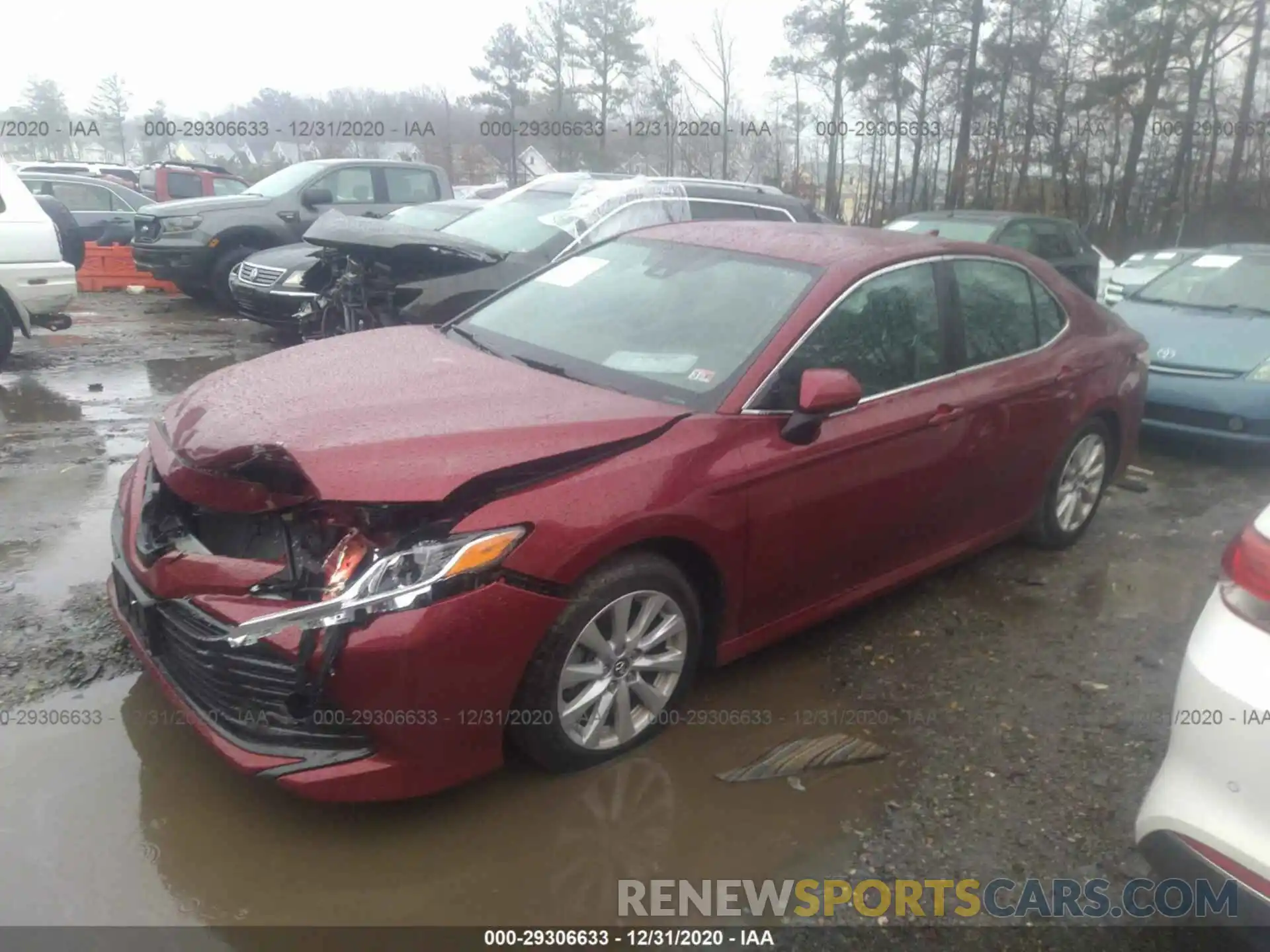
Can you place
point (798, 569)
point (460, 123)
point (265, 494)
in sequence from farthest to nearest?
point (460, 123)
point (798, 569)
point (265, 494)

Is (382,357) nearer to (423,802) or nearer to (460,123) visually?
(423,802)

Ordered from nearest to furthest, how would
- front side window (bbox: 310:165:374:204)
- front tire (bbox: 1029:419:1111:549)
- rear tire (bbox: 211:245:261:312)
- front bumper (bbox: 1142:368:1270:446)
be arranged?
front tire (bbox: 1029:419:1111:549) < front bumper (bbox: 1142:368:1270:446) < rear tire (bbox: 211:245:261:312) < front side window (bbox: 310:165:374:204)

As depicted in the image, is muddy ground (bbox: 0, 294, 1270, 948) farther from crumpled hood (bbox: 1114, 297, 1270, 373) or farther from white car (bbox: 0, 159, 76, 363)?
white car (bbox: 0, 159, 76, 363)

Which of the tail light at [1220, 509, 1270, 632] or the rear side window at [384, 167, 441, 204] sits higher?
the rear side window at [384, 167, 441, 204]

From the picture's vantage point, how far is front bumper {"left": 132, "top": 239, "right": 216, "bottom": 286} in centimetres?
1142

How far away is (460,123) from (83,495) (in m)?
34.9

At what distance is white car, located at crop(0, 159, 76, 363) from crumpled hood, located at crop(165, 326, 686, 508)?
5664 millimetres

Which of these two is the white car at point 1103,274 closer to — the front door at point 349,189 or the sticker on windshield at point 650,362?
the front door at point 349,189

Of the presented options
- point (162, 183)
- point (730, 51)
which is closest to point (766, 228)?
point (162, 183)

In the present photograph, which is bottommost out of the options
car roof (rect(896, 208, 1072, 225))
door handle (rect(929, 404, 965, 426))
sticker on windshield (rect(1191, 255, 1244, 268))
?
door handle (rect(929, 404, 965, 426))

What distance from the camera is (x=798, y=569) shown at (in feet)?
12.0

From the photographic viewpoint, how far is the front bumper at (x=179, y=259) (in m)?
11.4

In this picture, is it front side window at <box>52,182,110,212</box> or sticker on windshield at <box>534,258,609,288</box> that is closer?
sticker on windshield at <box>534,258,609,288</box>

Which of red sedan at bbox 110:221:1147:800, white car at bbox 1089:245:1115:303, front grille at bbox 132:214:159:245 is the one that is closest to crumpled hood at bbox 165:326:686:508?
red sedan at bbox 110:221:1147:800
